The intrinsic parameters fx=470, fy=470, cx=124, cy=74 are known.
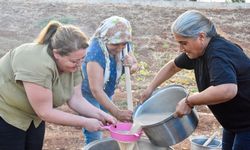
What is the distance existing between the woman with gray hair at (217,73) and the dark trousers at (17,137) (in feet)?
2.90

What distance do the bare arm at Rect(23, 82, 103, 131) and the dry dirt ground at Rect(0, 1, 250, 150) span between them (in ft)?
11.3

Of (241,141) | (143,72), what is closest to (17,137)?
(241,141)

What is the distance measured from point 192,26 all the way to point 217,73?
0.30 meters

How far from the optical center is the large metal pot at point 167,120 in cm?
268

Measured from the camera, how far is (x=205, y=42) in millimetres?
2645

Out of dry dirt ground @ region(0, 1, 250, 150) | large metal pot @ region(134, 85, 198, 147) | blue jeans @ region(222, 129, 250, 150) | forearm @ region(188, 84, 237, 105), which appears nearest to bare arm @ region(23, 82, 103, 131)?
large metal pot @ region(134, 85, 198, 147)

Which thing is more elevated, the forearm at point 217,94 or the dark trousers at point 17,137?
the forearm at point 217,94

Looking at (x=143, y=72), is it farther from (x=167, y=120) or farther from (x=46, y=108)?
(x=46, y=108)

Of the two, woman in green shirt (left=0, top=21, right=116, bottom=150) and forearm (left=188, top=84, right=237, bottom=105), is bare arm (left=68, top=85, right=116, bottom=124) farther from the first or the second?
forearm (left=188, top=84, right=237, bottom=105)

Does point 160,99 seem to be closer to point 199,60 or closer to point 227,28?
point 199,60

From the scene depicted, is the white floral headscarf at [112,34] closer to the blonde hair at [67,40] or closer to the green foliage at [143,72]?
the blonde hair at [67,40]

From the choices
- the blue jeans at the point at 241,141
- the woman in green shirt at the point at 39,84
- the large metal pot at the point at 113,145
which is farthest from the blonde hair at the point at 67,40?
the blue jeans at the point at 241,141

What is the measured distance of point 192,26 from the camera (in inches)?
102

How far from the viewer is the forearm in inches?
98.2
